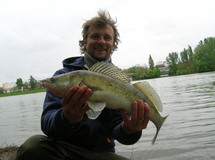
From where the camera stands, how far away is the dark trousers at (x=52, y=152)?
2.19m

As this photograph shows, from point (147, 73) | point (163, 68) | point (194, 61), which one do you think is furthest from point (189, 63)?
point (163, 68)

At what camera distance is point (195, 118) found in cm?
631

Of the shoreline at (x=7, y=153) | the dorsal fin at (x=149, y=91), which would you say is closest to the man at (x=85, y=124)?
the dorsal fin at (x=149, y=91)

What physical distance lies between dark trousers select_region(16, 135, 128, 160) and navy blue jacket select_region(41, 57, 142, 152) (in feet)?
0.35

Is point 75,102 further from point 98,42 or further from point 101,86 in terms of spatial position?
point 98,42

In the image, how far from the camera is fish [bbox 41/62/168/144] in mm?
2105

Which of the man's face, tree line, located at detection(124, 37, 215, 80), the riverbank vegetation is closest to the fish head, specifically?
the man's face

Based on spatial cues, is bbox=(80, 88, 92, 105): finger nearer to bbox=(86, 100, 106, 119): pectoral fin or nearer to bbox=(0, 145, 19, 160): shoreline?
bbox=(86, 100, 106, 119): pectoral fin

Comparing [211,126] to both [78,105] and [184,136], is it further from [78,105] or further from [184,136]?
[78,105]

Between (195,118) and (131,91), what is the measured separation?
513 cm

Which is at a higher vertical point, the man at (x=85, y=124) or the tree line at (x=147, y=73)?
the tree line at (x=147, y=73)

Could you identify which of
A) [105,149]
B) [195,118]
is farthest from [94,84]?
[195,118]

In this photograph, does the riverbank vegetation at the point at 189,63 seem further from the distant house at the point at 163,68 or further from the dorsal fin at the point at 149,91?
the dorsal fin at the point at 149,91

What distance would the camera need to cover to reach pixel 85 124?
9.08 feet
